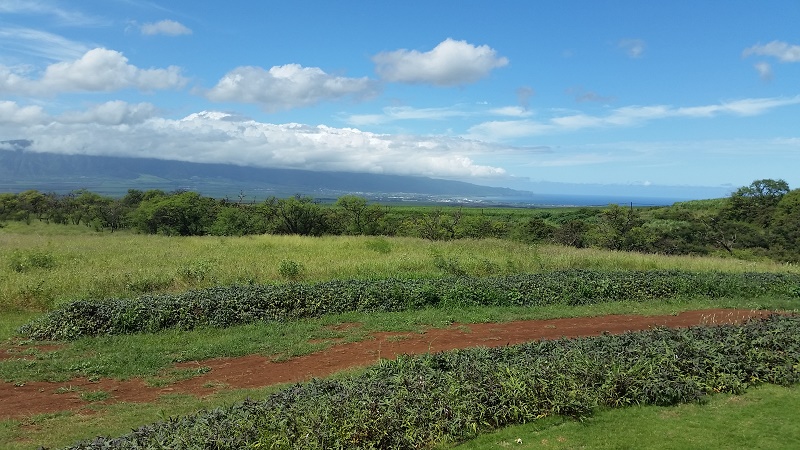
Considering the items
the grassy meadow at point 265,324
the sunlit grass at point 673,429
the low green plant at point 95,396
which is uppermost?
the sunlit grass at point 673,429

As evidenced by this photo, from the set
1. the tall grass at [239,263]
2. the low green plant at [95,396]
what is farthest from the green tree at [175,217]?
the low green plant at [95,396]

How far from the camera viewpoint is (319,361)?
351 inches

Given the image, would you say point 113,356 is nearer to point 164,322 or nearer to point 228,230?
point 164,322

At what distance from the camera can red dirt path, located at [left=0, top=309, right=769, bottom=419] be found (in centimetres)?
721

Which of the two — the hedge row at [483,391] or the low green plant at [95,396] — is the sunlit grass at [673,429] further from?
the low green plant at [95,396]

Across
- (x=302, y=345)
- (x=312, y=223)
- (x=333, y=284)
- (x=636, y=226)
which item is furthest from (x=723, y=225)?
(x=302, y=345)

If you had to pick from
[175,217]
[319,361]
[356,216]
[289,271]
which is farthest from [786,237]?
[175,217]

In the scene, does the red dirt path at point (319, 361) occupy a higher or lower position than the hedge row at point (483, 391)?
lower

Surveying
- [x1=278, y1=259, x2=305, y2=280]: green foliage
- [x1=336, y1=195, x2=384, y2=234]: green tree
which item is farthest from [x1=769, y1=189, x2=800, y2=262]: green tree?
[x1=278, y1=259, x2=305, y2=280]: green foliage

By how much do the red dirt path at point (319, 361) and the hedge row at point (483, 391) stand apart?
173cm

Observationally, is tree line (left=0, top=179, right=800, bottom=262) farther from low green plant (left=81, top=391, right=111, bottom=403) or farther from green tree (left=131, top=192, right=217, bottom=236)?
low green plant (left=81, top=391, right=111, bottom=403)

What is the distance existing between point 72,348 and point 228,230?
3112cm

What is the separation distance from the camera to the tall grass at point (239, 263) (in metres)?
13.4

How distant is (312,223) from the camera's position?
40562mm
